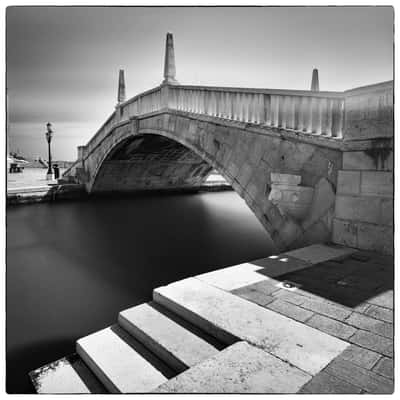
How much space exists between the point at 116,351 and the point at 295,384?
1.11 metres

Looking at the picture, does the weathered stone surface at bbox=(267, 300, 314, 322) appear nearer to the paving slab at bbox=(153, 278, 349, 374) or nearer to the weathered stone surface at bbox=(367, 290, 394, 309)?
the paving slab at bbox=(153, 278, 349, 374)

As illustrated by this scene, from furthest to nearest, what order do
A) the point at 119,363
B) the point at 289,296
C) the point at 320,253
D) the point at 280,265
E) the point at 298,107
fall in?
the point at 298,107, the point at 320,253, the point at 280,265, the point at 289,296, the point at 119,363

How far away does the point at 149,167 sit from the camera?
45.9 feet

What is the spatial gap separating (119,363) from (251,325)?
30.2 inches

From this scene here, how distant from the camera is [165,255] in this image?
20.0 ft

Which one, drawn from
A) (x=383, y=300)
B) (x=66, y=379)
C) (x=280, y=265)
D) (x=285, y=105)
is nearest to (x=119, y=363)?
(x=66, y=379)

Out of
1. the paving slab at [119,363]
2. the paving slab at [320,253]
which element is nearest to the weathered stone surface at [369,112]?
the paving slab at [320,253]

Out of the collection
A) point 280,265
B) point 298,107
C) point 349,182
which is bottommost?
point 280,265

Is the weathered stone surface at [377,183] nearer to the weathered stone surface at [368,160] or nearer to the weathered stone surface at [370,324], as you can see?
the weathered stone surface at [368,160]

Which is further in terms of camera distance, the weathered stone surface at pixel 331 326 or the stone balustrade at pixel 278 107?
the stone balustrade at pixel 278 107

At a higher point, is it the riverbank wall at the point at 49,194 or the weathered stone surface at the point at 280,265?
the riverbank wall at the point at 49,194

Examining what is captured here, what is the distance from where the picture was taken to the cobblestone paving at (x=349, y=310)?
138 cm

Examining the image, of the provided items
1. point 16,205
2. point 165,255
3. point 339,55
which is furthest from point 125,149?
point 339,55

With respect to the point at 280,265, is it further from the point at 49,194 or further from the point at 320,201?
the point at 49,194
